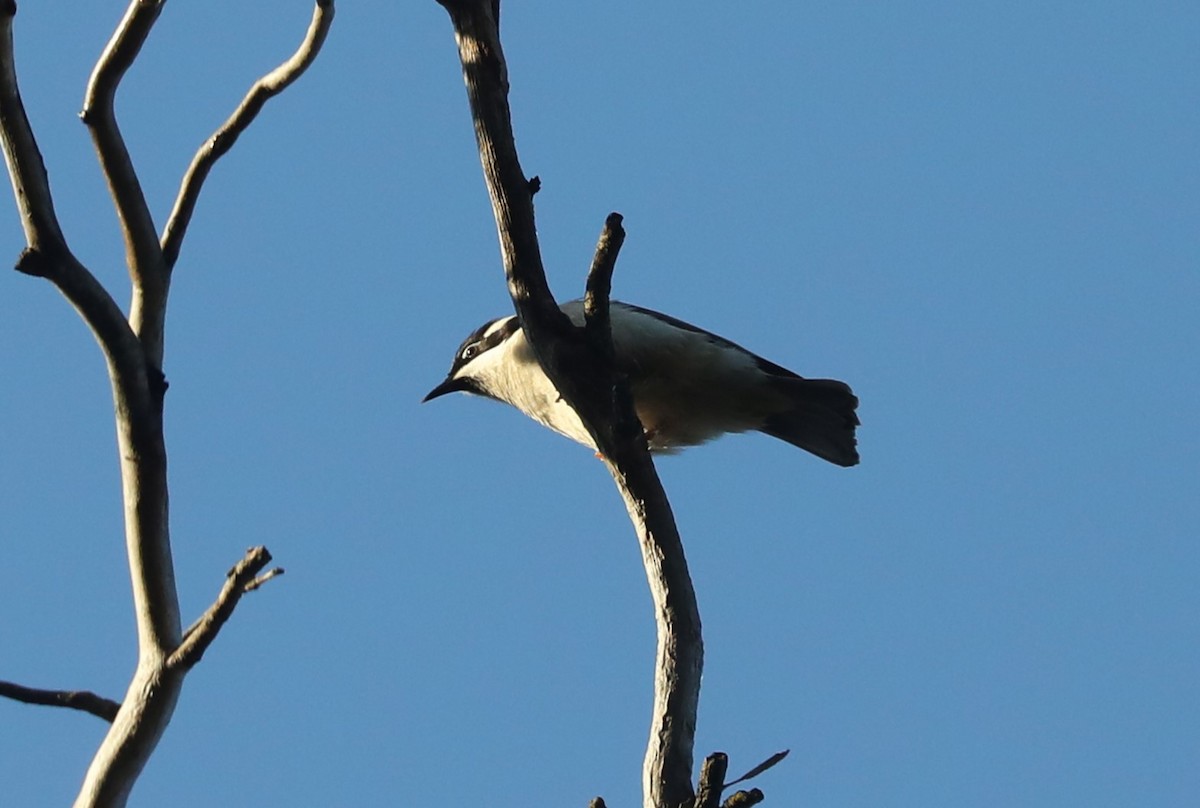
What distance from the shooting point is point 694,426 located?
6812 millimetres

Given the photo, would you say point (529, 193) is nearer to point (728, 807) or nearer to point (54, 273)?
point (54, 273)

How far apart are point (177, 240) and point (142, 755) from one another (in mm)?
1481

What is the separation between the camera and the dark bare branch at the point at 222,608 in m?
3.02

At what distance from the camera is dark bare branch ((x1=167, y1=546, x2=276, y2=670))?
3016 mm

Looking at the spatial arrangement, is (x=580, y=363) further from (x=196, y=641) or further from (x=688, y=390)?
(x=688, y=390)

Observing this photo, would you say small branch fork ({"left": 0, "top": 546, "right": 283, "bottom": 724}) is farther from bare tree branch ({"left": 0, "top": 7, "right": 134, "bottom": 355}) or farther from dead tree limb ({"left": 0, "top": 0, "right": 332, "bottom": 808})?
bare tree branch ({"left": 0, "top": 7, "right": 134, "bottom": 355})

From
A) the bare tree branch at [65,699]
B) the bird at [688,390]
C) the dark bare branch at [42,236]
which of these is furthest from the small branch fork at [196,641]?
the bird at [688,390]

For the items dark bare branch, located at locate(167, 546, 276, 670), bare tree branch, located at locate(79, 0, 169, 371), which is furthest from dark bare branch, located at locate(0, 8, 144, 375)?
dark bare branch, located at locate(167, 546, 276, 670)

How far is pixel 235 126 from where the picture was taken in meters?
4.30

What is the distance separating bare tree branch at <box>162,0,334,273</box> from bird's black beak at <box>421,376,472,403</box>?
3336 millimetres

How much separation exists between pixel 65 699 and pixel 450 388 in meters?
4.53

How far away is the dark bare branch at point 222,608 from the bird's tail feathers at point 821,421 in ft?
13.4

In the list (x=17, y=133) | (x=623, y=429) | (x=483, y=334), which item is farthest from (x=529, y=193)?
(x=483, y=334)

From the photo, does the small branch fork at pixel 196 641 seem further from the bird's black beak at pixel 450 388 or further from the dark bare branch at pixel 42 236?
the bird's black beak at pixel 450 388
